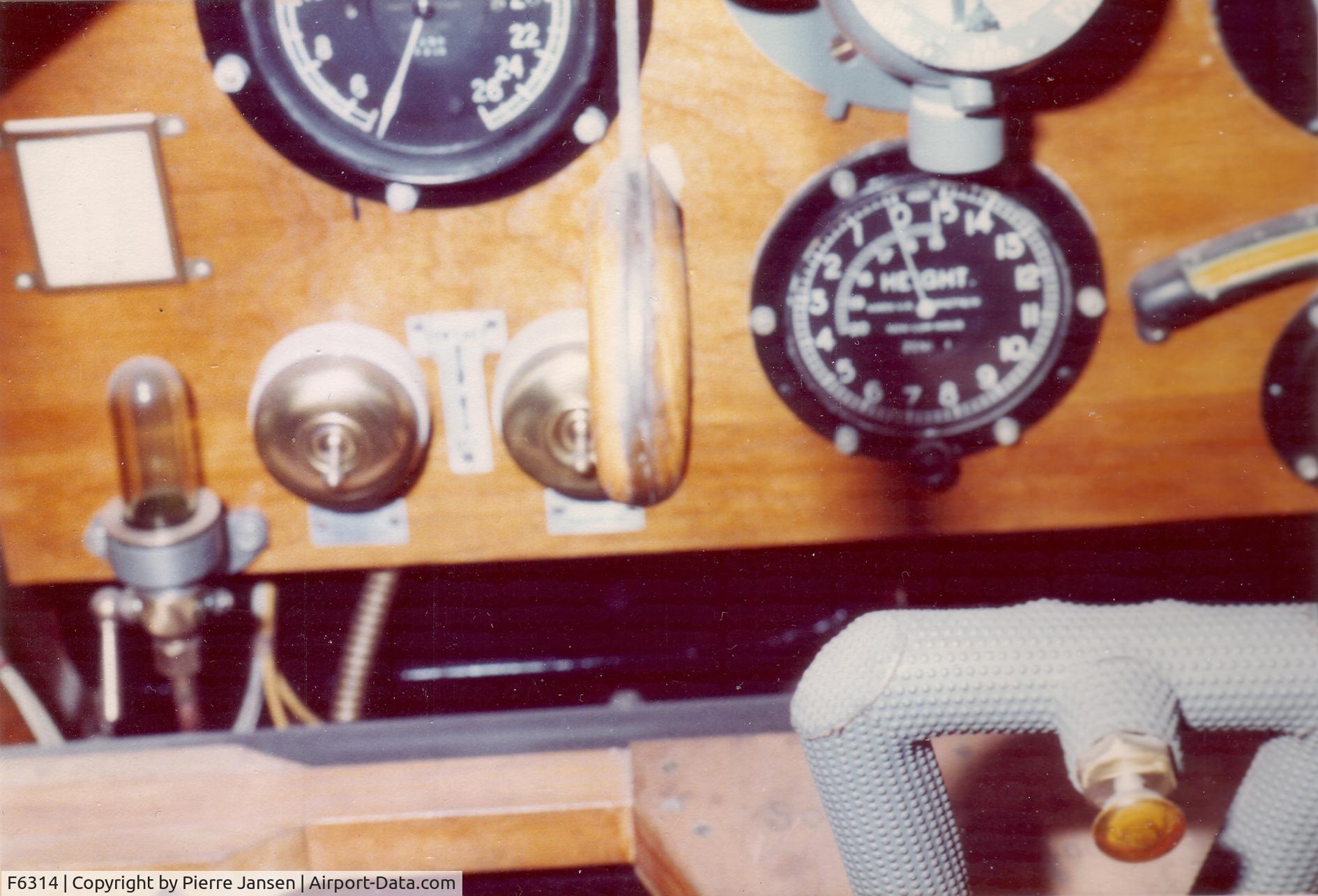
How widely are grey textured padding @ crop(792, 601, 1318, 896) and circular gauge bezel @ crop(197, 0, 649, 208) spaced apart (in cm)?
36

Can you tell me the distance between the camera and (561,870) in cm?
78

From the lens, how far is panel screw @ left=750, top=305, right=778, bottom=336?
0.71m

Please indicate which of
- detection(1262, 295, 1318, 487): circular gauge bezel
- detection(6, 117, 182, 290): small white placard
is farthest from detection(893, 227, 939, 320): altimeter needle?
detection(6, 117, 182, 290): small white placard

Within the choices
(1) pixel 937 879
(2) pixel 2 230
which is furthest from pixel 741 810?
(2) pixel 2 230

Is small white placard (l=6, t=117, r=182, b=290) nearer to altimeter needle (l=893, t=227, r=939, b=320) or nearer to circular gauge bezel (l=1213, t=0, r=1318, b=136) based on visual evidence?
altimeter needle (l=893, t=227, r=939, b=320)

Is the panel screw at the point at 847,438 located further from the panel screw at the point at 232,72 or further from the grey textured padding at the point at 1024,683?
the panel screw at the point at 232,72

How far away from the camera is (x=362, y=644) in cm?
92

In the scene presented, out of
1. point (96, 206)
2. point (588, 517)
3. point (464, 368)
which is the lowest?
point (588, 517)

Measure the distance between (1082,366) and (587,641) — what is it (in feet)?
1.56

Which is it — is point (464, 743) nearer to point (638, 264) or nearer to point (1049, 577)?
point (638, 264)

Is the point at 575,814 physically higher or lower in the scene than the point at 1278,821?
lower

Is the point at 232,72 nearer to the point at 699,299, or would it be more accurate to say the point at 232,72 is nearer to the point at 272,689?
the point at 699,299

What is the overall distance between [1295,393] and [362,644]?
75cm

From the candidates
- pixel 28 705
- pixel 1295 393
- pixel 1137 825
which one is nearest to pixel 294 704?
pixel 28 705
